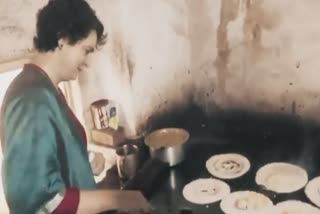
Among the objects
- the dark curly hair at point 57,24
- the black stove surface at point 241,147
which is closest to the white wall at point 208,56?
the black stove surface at point 241,147

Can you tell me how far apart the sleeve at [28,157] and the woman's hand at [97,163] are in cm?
21

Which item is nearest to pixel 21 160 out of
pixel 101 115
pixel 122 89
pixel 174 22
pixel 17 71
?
pixel 17 71

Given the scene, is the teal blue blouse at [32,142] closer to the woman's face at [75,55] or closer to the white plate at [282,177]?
the woman's face at [75,55]

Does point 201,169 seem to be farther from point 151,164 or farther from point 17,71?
point 17,71

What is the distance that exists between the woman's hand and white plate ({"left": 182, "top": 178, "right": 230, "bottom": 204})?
246mm

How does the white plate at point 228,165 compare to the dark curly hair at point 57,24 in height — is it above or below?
below

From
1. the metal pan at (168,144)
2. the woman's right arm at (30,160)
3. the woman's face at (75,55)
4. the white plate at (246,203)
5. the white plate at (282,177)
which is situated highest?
the woman's face at (75,55)

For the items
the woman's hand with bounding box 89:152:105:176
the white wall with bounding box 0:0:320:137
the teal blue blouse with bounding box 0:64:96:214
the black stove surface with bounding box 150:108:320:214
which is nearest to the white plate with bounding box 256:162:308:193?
the black stove surface with bounding box 150:108:320:214

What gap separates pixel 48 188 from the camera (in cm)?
116

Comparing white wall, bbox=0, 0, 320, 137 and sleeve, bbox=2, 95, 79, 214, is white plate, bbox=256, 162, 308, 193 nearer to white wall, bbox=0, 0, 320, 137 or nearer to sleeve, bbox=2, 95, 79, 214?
white wall, bbox=0, 0, 320, 137

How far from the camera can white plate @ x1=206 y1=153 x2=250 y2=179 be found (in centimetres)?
155

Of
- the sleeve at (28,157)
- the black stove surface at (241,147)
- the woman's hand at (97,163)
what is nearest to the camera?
the sleeve at (28,157)

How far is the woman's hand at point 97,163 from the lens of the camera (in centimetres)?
137

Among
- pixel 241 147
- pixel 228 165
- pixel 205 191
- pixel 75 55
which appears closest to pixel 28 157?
pixel 75 55
